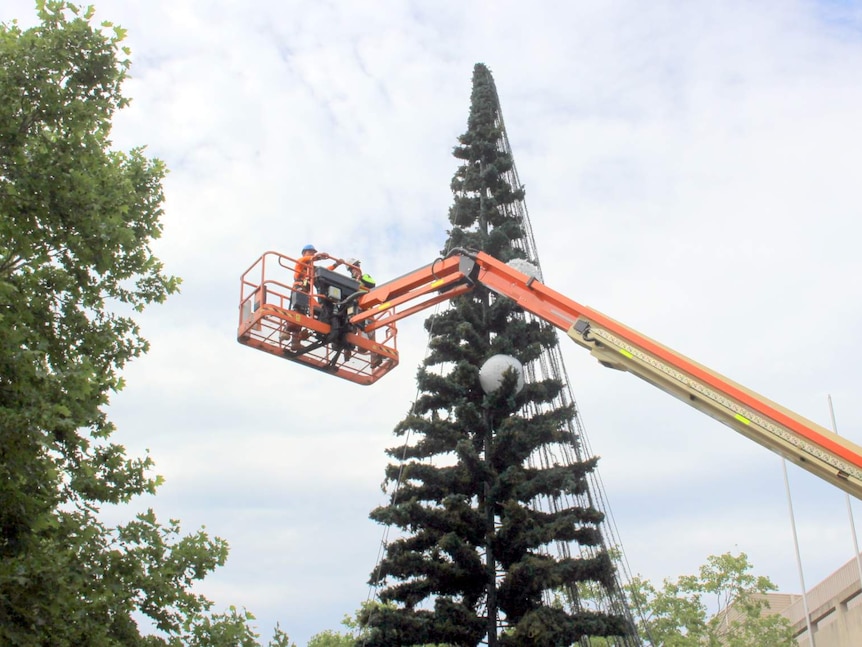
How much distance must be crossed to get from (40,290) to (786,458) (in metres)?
8.92

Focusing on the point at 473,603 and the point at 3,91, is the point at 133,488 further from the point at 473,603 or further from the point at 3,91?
the point at 473,603

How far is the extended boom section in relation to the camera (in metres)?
10.8

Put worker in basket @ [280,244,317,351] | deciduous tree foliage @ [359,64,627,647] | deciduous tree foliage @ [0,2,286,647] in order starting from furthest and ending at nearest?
deciduous tree foliage @ [359,64,627,647] < worker in basket @ [280,244,317,351] < deciduous tree foliage @ [0,2,286,647]

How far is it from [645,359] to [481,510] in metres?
7.79

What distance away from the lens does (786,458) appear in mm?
11156

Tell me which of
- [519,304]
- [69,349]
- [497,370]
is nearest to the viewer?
[69,349]

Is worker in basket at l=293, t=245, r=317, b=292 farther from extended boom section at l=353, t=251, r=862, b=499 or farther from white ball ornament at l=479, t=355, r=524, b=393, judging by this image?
white ball ornament at l=479, t=355, r=524, b=393

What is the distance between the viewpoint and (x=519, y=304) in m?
13.9

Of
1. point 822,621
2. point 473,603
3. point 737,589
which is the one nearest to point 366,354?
point 473,603

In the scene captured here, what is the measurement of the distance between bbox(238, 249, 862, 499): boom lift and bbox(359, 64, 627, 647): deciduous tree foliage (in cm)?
439

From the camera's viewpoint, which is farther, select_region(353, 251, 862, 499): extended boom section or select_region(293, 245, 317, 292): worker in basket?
select_region(293, 245, 317, 292): worker in basket

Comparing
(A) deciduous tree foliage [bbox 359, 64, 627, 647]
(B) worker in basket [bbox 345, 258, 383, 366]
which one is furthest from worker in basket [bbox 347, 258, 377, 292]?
(A) deciduous tree foliage [bbox 359, 64, 627, 647]

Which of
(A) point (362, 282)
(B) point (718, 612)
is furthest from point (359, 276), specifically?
(B) point (718, 612)

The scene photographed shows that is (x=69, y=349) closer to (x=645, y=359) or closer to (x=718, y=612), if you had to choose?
(x=645, y=359)
